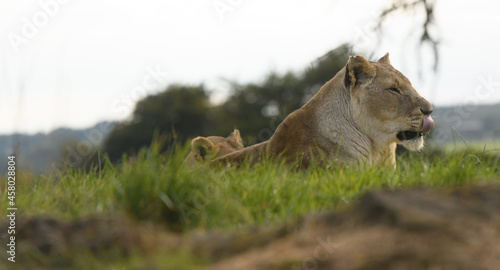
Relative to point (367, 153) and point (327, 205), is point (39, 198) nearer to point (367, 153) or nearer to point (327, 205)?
point (327, 205)

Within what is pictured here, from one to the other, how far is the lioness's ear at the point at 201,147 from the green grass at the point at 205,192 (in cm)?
289

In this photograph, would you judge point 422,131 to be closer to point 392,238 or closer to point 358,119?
point 358,119

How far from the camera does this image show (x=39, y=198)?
17.9 ft

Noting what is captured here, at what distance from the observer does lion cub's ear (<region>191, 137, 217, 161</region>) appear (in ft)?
28.8

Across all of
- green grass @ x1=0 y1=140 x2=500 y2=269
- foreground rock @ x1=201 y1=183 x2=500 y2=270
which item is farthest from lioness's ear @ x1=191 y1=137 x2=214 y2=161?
foreground rock @ x1=201 y1=183 x2=500 y2=270

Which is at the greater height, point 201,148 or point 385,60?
point 385,60

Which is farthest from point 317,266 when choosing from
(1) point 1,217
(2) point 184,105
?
(2) point 184,105

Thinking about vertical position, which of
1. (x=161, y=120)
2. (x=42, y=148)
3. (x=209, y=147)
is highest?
(x=42, y=148)

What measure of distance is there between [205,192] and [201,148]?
14.6ft
